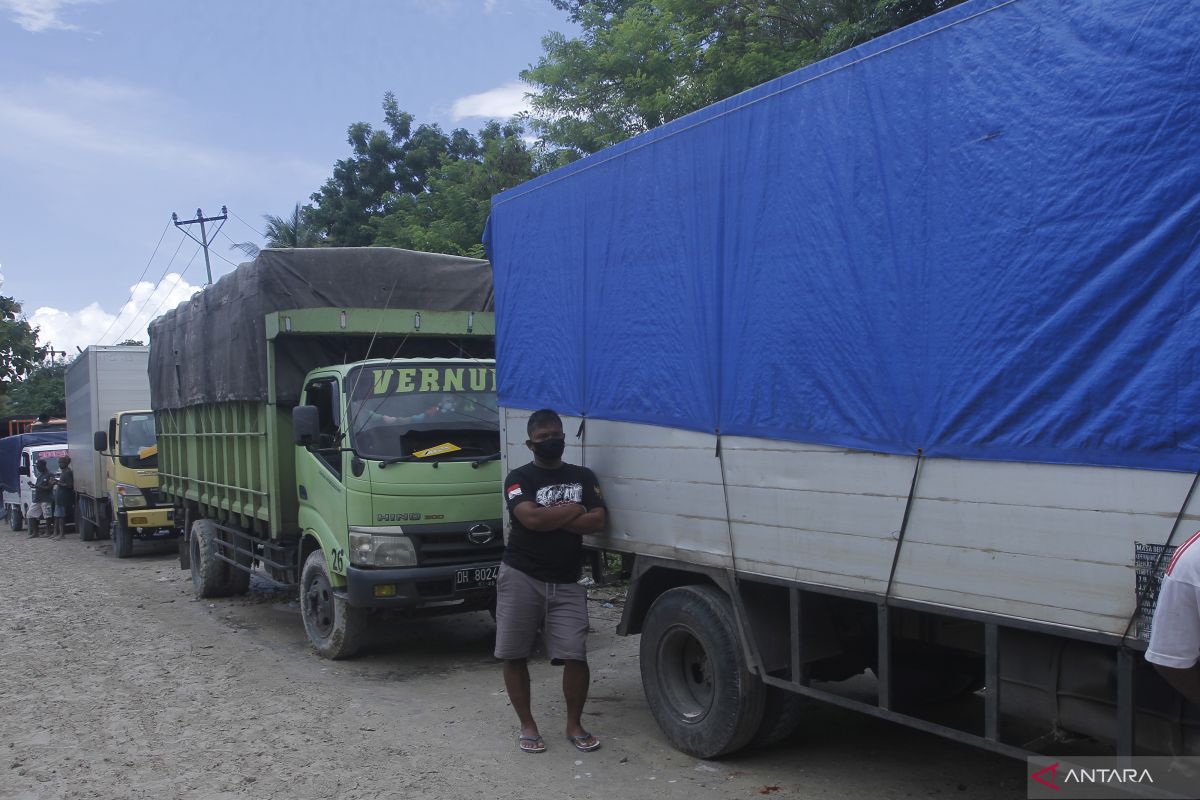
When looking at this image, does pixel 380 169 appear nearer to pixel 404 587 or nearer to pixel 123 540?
pixel 123 540

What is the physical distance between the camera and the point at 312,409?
7.15 metres

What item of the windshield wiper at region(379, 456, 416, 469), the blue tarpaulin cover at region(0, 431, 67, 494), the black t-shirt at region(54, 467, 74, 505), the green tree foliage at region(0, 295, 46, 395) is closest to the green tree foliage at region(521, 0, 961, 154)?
the windshield wiper at region(379, 456, 416, 469)

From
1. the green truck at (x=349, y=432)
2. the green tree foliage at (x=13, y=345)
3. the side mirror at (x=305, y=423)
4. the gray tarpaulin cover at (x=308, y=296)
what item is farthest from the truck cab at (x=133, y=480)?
the green tree foliage at (x=13, y=345)

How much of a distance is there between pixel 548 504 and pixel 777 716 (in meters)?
1.58

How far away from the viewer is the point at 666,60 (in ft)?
51.1

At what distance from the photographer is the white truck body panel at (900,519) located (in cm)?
301

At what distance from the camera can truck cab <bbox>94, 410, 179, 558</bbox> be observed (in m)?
14.8

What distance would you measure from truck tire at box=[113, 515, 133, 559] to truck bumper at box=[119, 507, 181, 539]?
4.5 inches

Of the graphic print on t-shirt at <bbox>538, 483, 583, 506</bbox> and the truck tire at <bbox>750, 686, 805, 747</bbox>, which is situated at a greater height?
the graphic print on t-shirt at <bbox>538, 483, 583, 506</bbox>

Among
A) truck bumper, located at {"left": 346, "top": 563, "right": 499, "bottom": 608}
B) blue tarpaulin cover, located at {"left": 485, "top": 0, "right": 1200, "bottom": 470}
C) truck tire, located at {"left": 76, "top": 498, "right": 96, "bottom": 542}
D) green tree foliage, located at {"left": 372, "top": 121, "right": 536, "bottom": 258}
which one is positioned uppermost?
green tree foliage, located at {"left": 372, "top": 121, "right": 536, "bottom": 258}

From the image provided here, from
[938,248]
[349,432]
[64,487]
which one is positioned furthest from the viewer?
[64,487]

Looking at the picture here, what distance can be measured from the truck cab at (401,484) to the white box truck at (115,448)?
632 centimetres

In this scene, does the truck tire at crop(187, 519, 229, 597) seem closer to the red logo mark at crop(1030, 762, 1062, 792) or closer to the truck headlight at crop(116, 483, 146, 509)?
the truck headlight at crop(116, 483, 146, 509)

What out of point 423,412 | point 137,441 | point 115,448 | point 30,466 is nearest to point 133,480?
point 137,441
